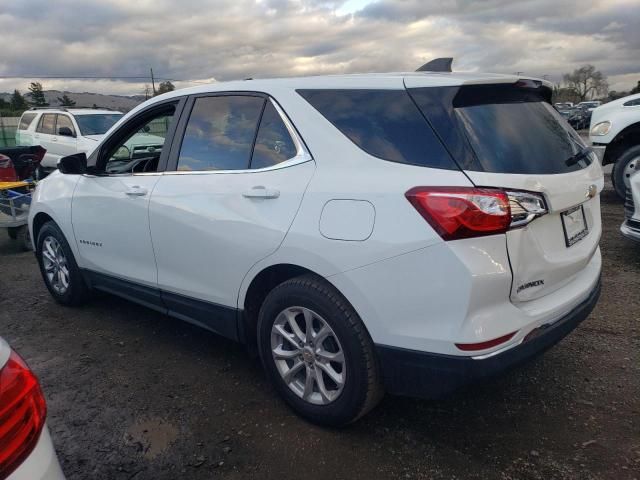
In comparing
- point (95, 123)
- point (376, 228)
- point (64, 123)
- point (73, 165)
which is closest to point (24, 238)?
point (73, 165)

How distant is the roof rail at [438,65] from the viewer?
10.4 feet

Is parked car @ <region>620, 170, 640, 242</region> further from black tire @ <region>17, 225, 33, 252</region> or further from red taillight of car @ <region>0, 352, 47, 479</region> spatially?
black tire @ <region>17, 225, 33, 252</region>

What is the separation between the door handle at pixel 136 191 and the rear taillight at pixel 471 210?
2.04 metres

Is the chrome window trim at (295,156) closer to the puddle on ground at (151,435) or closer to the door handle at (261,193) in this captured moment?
the door handle at (261,193)

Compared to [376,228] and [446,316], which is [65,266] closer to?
[376,228]

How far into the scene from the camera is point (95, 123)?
1319cm

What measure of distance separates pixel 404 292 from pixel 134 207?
2143mm

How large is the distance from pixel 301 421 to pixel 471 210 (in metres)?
1.51

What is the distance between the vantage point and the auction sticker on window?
2.61 m

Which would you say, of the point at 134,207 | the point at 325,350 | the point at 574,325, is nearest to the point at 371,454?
the point at 325,350

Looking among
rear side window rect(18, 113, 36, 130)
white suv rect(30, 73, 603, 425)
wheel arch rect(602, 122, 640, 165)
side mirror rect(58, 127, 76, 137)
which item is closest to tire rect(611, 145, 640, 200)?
wheel arch rect(602, 122, 640, 165)

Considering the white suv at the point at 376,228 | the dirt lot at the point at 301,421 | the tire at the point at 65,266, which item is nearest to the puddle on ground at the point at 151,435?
the dirt lot at the point at 301,421

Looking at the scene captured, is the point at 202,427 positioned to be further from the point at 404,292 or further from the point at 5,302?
the point at 5,302

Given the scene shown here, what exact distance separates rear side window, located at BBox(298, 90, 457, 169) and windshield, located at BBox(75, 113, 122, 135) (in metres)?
11.6
